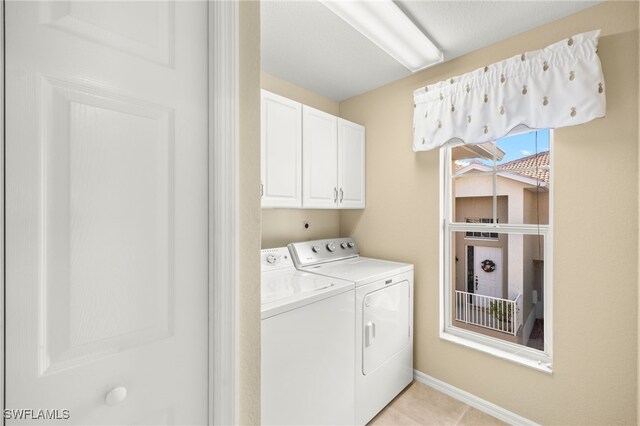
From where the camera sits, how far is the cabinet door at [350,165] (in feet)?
8.19

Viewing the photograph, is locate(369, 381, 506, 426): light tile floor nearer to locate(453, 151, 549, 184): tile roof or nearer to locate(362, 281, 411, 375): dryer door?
locate(362, 281, 411, 375): dryer door

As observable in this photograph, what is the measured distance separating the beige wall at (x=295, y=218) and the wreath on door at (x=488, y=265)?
134 cm

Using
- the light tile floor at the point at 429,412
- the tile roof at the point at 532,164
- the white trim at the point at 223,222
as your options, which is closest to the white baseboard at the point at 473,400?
the light tile floor at the point at 429,412

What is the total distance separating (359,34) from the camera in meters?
1.86

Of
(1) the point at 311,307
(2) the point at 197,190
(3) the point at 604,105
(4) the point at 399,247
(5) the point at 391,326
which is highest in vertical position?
(3) the point at 604,105

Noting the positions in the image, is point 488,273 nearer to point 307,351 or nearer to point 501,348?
point 501,348

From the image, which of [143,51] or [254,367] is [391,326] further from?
[143,51]

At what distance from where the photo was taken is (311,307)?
5.11 ft

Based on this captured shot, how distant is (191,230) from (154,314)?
0.24 m

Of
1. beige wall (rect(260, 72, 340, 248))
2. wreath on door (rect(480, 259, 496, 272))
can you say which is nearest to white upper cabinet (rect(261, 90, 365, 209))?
beige wall (rect(260, 72, 340, 248))

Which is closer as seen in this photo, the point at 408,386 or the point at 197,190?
the point at 197,190

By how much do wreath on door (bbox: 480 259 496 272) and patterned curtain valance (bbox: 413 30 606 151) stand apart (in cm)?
93

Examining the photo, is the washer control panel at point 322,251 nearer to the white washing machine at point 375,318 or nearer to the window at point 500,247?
the white washing machine at point 375,318

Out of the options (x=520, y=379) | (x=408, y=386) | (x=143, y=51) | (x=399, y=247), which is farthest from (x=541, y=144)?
(x=143, y=51)
